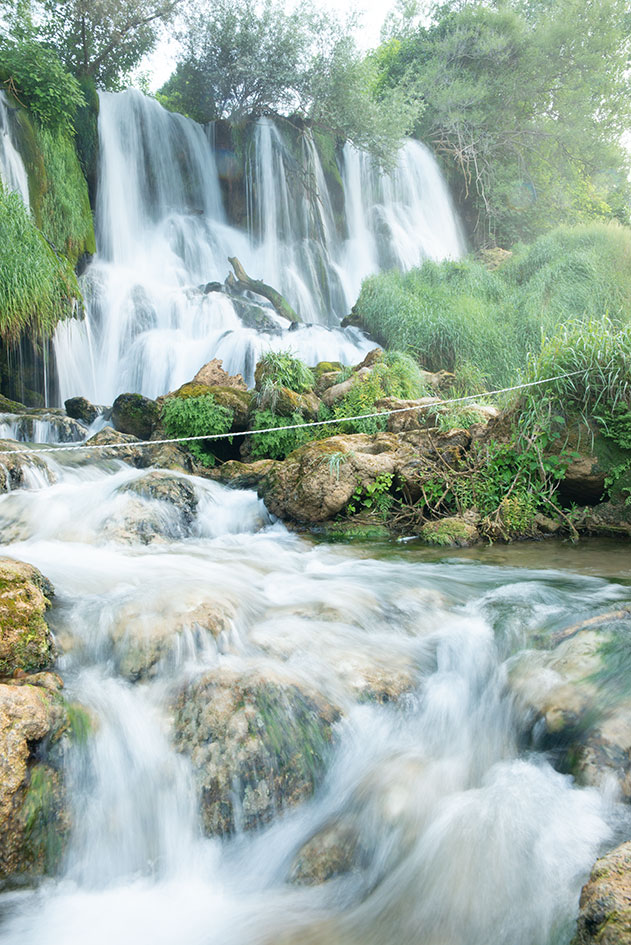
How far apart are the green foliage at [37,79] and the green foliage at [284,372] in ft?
Answer: 28.4

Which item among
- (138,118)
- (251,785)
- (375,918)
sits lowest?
(375,918)

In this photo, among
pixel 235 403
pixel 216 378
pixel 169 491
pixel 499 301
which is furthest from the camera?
pixel 499 301

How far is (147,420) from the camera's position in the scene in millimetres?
8219

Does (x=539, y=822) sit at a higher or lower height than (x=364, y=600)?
lower

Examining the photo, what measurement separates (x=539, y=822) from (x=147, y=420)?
24.3ft

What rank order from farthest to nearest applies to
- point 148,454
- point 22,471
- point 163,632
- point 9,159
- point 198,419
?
1. point 9,159
2. point 198,419
3. point 148,454
4. point 22,471
5. point 163,632

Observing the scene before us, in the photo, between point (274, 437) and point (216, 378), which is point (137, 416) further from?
point (274, 437)

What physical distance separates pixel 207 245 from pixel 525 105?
14.2m

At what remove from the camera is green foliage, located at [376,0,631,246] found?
2000 cm

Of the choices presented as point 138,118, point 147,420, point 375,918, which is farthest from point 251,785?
point 138,118

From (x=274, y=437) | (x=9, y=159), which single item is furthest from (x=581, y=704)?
(x=9, y=159)

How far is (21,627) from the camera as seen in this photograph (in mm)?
2404

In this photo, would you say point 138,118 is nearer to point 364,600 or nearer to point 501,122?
point 501,122

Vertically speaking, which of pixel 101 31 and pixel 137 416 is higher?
pixel 101 31
